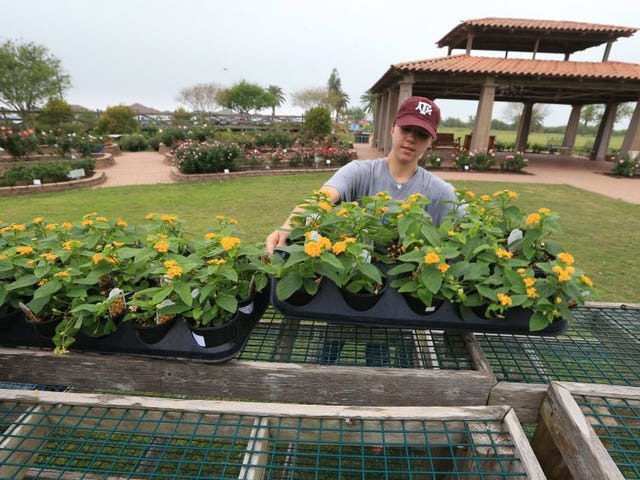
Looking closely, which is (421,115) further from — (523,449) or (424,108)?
(523,449)

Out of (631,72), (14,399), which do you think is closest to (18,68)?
(14,399)

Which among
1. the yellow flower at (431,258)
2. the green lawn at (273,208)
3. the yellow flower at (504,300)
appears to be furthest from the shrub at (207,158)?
the yellow flower at (504,300)

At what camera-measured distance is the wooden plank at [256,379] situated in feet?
3.56

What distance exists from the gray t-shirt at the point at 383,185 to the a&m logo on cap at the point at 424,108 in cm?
37

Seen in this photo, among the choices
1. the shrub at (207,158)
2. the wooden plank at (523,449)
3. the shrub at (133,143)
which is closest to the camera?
the wooden plank at (523,449)

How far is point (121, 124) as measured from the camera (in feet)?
75.7

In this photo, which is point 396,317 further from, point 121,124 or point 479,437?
point 121,124

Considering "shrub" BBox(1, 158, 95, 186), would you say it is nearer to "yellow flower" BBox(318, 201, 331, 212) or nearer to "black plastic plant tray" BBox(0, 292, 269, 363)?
"black plastic plant tray" BBox(0, 292, 269, 363)

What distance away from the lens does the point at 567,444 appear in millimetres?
937

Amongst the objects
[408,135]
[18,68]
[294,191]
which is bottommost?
[294,191]

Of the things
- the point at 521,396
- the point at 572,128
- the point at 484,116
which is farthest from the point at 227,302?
the point at 572,128

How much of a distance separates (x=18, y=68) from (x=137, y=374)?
34.0 meters

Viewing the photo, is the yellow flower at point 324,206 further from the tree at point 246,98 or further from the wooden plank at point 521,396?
the tree at point 246,98

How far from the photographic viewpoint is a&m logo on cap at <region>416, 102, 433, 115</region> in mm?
1678
